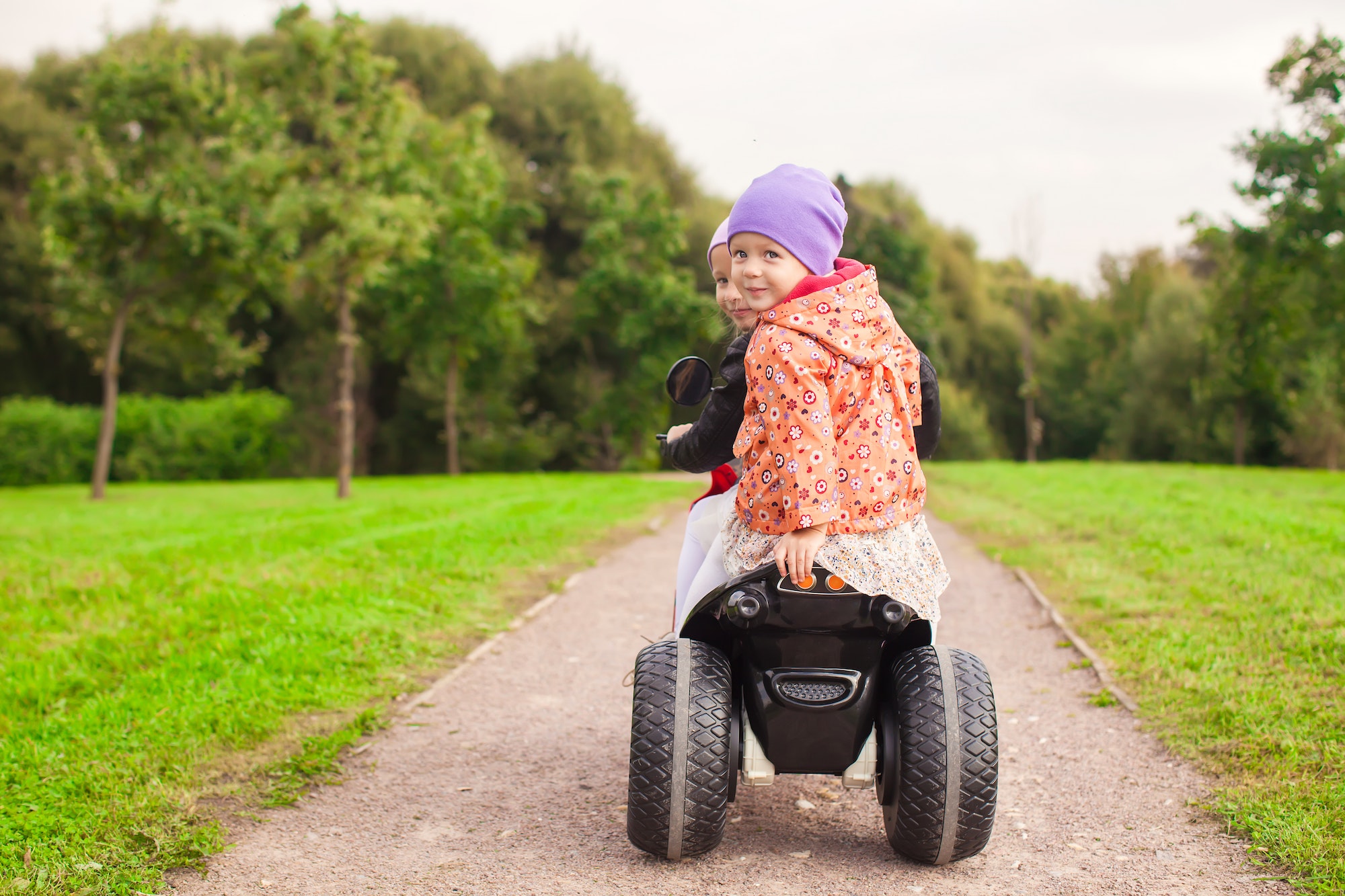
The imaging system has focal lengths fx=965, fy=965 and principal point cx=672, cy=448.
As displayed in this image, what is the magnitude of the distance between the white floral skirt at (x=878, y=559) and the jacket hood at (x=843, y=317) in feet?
1.64

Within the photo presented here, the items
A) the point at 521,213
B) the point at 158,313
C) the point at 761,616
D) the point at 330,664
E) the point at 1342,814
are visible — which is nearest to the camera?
the point at 761,616

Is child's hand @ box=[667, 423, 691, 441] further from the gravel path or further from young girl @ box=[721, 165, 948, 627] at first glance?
the gravel path

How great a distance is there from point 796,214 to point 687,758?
1.59m

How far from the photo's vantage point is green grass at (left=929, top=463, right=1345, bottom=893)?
10.7ft

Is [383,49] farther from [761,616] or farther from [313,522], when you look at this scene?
[761,616]

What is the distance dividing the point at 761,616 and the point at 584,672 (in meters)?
2.77

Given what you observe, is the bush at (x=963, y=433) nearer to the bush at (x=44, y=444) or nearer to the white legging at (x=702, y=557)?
the bush at (x=44, y=444)

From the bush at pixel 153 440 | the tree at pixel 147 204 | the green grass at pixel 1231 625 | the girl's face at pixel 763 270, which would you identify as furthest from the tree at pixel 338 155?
the girl's face at pixel 763 270

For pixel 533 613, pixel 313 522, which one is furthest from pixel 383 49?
pixel 533 613

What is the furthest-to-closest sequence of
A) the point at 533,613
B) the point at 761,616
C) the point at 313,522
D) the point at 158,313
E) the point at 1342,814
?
the point at 158,313 → the point at 313,522 → the point at 533,613 → the point at 1342,814 → the point at 761,616

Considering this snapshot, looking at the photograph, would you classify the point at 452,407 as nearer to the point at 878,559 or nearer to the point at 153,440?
the point at 153,440

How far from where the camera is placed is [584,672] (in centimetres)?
526

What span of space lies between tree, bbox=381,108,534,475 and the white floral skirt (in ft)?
78.9

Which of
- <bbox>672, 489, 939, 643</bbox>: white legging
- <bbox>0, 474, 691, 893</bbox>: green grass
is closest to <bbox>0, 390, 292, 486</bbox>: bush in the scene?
<bbox>0, 474, 691, 893</bbox>: green grass
